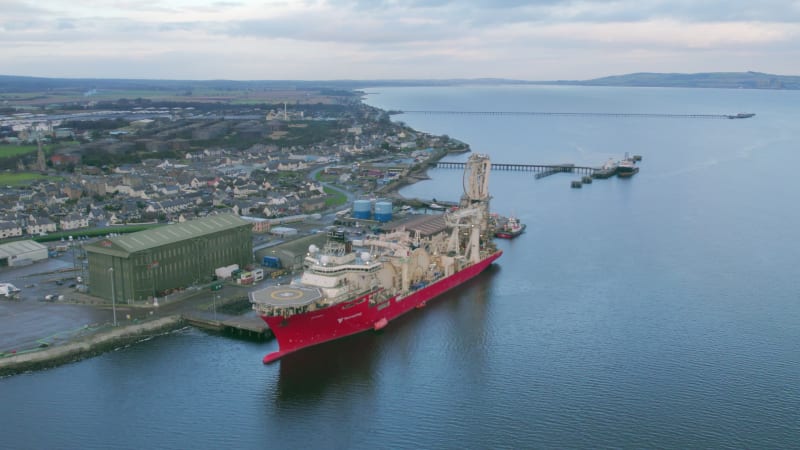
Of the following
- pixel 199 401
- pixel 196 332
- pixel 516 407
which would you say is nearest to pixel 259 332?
pixel 196 332

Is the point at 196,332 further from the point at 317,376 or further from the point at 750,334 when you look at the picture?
the point at 750,334

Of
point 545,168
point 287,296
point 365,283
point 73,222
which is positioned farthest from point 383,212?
point 545,168

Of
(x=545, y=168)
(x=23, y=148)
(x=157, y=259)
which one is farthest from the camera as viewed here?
(x=23, y=148)

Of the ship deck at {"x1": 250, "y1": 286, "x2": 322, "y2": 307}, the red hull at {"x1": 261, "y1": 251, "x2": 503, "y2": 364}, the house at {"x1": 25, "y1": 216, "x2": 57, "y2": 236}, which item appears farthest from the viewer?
the house at {"x1": 25, "y1": 216, "x2": 57, "y2": 236}

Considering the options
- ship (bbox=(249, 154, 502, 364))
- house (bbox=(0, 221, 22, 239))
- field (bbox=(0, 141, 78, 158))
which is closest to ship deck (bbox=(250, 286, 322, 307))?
ship (bbox=(249, 154, 502, 364))

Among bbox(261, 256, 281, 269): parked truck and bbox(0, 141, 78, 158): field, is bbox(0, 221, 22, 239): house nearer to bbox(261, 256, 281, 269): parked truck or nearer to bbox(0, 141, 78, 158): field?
bbox(261, 256, 281, 269): parked truck

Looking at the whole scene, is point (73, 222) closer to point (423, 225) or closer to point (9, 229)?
point (9, 229)

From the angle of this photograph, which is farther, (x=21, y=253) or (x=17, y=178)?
(x=17, y=178)

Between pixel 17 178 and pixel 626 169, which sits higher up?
pixel 626 169
